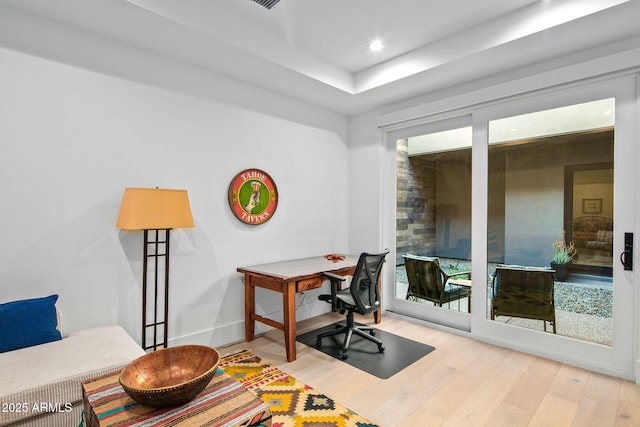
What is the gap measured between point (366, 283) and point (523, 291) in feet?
4.87

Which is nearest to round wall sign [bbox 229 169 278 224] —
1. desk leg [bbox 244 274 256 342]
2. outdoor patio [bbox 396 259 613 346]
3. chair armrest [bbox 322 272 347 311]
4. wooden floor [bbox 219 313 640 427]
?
desk leg [bbox 244 274 256 342]

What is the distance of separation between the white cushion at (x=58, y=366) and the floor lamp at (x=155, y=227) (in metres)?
0.49

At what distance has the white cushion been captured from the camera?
5.11 ft

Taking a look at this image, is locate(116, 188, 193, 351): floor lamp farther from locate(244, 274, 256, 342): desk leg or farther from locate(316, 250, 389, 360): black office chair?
locate(316, 250, 389, 360): black office chair

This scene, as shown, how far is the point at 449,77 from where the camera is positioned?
323cm

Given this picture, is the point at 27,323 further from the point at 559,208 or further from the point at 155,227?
the point at 559,208

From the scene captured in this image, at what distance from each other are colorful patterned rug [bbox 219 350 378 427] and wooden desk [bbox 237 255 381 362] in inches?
12.0

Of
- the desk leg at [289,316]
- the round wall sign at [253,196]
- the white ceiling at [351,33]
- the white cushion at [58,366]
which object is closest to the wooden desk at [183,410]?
the white cushion at [58,366]

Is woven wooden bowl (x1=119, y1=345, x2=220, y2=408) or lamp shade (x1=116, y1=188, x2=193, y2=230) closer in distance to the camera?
woven wooden bowl (x1=119, y1=345, x2=220, y2=408)

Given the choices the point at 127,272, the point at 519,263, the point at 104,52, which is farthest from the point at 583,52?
the point at 127,272

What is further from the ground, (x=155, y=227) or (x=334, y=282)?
(x=155, y=227)

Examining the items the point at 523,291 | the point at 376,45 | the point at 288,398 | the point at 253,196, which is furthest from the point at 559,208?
the point at 253,196

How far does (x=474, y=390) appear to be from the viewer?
240 cm

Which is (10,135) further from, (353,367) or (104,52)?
(353,367)
